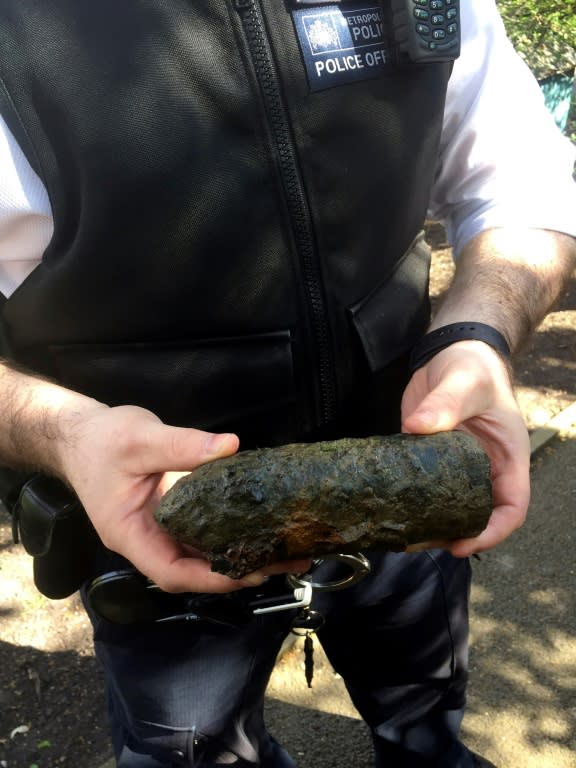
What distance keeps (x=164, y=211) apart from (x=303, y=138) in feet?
1.26

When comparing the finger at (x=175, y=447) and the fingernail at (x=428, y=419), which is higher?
the finger at (x=175, y=447)

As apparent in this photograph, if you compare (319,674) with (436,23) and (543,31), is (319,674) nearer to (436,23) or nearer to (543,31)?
(436,23)

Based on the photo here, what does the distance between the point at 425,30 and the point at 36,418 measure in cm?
139

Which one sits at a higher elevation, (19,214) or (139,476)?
(19,214)

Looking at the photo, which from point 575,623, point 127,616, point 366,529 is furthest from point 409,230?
point 575,623

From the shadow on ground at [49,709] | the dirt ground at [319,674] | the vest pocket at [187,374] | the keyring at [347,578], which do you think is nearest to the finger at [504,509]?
the keyring at [347,578]

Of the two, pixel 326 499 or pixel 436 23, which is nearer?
pixel 326 499

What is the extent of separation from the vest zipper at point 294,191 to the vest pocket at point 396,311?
121 millimetres

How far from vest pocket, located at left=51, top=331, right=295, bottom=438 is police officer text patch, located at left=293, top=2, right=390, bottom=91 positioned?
659 millimetres

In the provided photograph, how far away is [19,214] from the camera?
183cm

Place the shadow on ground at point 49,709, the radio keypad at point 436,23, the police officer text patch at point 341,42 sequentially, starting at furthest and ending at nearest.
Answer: the shadow on ground at point 49,709
the radio keypad at point 436,23
the police officer text patch at point 341,42

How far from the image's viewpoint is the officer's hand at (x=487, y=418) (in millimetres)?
1770

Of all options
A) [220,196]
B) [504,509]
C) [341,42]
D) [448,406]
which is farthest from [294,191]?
[504,509]

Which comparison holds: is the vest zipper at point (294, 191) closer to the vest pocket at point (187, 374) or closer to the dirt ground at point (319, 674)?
the vest pocket at point (187, 374)
